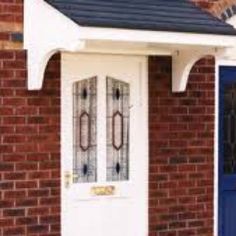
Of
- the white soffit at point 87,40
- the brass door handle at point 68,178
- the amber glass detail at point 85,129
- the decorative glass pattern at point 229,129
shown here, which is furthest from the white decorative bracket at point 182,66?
the brass door handle at point 68,178

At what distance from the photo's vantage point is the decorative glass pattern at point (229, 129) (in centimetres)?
802

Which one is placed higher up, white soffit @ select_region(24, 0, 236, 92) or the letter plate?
white soffit @ select_region(24, 0, 236, 92)

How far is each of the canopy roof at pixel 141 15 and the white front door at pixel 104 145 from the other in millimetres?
619

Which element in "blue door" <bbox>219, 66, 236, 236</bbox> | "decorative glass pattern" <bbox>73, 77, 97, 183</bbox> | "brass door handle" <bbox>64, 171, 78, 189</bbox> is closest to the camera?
"brass door handle" <bbox>64, 171, 78, 189</bbox>

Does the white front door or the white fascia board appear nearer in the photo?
the white fascia board

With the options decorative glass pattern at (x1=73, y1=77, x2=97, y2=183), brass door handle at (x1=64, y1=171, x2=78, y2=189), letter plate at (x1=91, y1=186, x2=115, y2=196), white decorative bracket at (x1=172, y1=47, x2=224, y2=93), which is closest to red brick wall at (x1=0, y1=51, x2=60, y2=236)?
brass door handle at (x1=64, y1=171, x2=78, y2=189)

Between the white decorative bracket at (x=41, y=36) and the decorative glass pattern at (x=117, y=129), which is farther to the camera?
the decorative glass pattern at (x=117, y=129)

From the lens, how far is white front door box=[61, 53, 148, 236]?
23.1ft

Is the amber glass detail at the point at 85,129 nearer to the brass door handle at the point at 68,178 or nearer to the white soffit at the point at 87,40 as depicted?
the brass door handle at the point at 68,178

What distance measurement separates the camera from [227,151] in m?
8.03

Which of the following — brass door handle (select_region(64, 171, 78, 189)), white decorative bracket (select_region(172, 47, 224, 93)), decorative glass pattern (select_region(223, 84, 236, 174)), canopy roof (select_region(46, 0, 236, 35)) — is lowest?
brass door handle (select_region(64, 171, 78, 189))

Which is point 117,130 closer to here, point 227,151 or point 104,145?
point 104,145

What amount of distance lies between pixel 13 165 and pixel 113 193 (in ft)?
3.52

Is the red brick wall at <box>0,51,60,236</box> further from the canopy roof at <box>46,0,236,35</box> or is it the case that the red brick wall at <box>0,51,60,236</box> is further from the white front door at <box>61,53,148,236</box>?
the canopy roof at <box>46,0,236,35</box>
